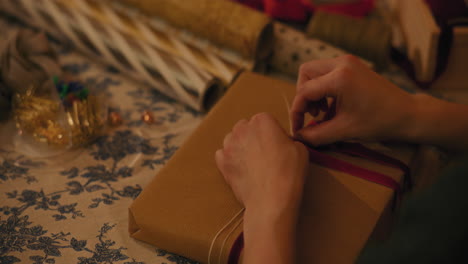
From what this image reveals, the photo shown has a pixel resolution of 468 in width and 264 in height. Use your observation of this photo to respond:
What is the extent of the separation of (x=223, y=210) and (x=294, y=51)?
0.52 metres

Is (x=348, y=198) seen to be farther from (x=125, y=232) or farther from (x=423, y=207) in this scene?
(x=125, y=232)

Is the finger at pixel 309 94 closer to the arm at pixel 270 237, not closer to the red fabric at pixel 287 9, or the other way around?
the arm at pixel 270 237

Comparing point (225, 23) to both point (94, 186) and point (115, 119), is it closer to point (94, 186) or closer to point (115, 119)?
point (115, 119)

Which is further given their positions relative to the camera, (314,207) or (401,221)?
(314,207)

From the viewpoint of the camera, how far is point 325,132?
2.20 ft

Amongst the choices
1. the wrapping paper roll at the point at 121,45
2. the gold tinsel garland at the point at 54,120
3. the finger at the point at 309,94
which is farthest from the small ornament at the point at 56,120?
the finger at the point at 309,94

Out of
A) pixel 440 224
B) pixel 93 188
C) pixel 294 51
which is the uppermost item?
pixel 440 224

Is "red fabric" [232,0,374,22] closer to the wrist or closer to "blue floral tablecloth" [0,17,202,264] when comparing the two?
"blue floral tablecloth" [0,17,202,264]

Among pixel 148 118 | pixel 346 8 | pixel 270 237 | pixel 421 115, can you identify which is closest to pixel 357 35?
pixel 346 8

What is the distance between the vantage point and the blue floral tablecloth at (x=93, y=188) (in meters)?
0.68

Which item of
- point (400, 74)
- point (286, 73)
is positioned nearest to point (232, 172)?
point (286, 73)

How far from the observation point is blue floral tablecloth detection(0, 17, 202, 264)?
2.24 feet

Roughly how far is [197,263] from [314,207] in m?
0.21

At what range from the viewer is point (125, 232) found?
0.71 metres
